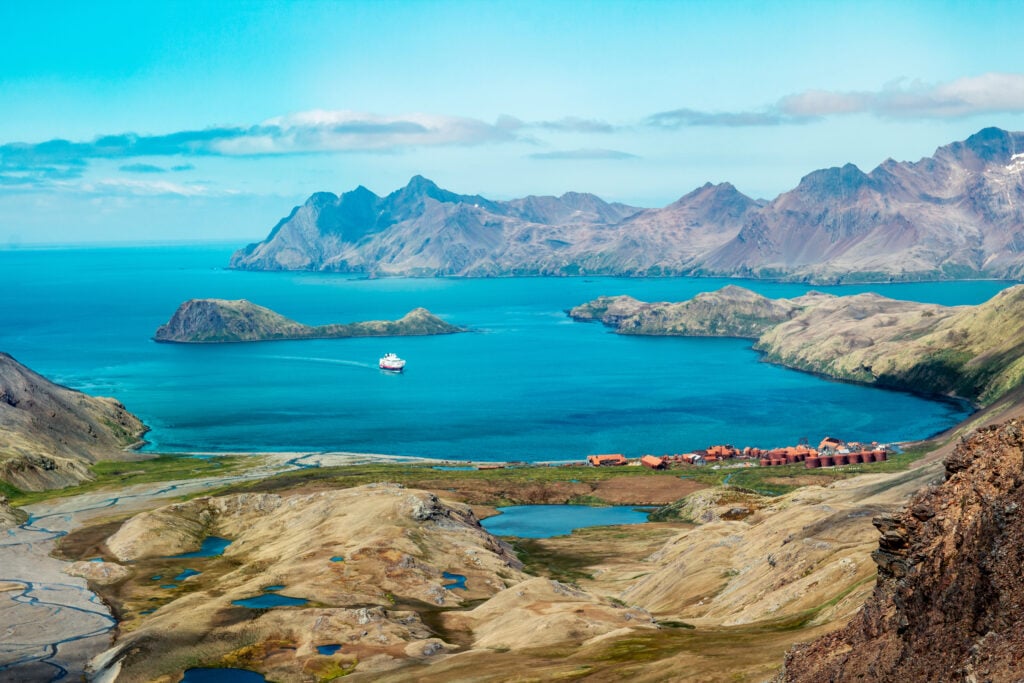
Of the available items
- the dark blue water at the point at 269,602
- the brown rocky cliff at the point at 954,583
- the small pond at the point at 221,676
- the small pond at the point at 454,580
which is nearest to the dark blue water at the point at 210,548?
the dark blue water at the point at 269,602

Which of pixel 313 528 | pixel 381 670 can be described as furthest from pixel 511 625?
pixel 313 528

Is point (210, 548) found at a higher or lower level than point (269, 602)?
lower

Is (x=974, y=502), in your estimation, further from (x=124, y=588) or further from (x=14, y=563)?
(x=14, y=563)

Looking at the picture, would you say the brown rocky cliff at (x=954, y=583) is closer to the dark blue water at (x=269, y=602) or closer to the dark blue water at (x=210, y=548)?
the dark blue water at (x=269, y=602)

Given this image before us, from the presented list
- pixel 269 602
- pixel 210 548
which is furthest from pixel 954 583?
pixel 210 548

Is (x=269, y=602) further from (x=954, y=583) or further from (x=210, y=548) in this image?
(x=954, y=583)

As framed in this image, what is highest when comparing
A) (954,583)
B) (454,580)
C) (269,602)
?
(954,583)

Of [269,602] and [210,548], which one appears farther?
[210,548]

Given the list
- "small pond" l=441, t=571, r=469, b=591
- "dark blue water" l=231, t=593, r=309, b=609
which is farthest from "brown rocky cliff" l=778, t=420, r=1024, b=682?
"small pond" l=441, t=571, r=469, b=591
